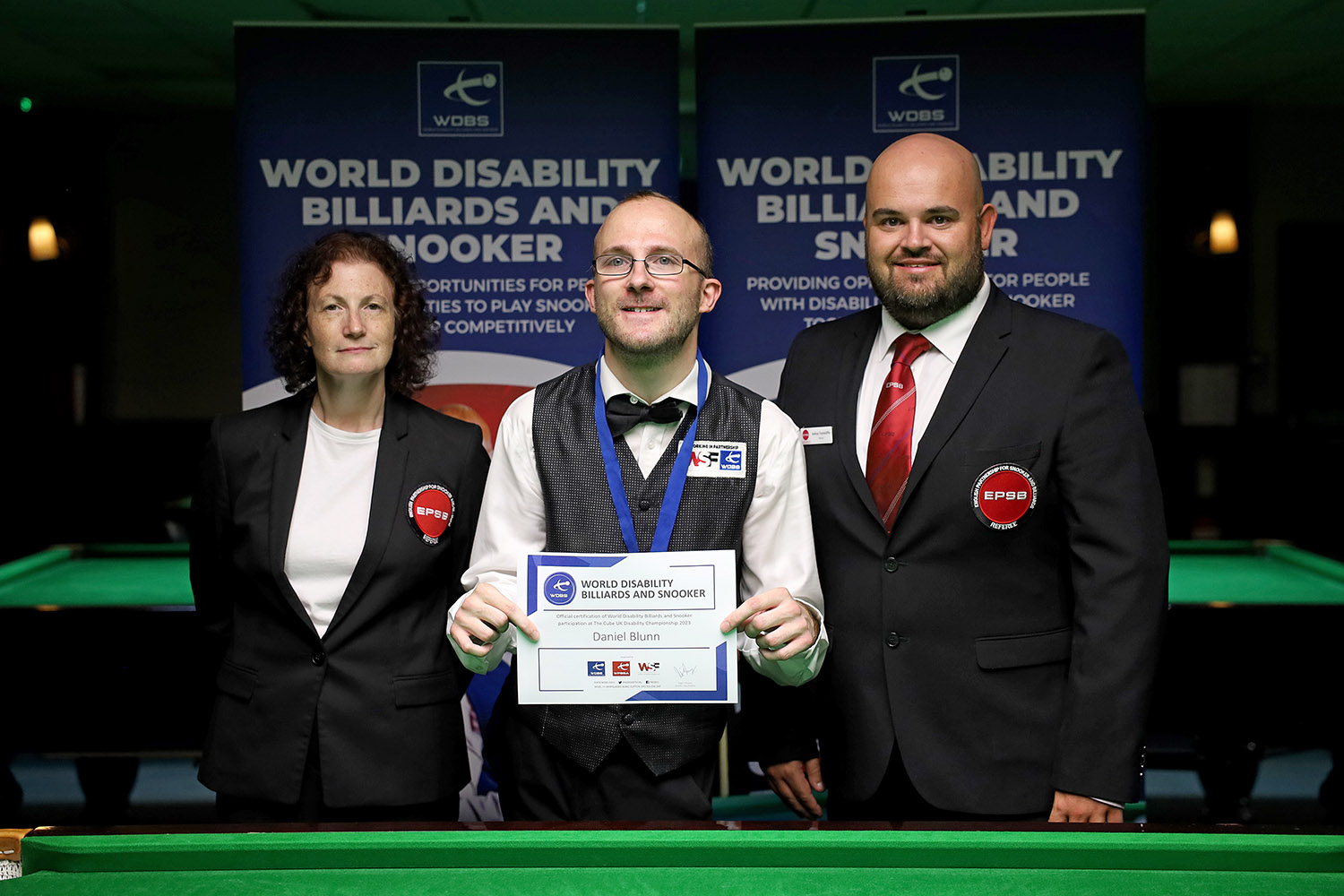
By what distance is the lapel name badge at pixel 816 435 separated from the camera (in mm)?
2277

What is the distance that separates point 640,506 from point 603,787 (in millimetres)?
516

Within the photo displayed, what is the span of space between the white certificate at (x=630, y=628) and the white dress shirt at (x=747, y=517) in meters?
0.15

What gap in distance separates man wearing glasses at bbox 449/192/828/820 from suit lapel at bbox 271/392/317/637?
385mm

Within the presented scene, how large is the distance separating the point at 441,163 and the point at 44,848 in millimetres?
2855

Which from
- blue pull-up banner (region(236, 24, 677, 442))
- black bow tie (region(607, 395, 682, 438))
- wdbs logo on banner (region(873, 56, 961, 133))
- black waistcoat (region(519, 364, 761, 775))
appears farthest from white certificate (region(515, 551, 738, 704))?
wdbs logo on banner (region(873, 56, 961, 133))

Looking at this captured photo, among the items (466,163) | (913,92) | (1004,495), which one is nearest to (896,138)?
(913,92)

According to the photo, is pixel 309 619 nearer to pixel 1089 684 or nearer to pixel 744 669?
pixel 744 669

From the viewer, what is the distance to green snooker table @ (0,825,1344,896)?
1.48m

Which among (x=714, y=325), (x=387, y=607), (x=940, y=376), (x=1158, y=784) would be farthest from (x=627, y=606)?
(x=1158, y=784)

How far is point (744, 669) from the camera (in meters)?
2.56

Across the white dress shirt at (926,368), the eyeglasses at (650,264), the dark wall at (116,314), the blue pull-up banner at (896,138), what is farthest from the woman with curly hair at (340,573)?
the dark wall at (116,314)

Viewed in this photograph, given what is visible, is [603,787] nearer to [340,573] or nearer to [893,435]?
[340,573]

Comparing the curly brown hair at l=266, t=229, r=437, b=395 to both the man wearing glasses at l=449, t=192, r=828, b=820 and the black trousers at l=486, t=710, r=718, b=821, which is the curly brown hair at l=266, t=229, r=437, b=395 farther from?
the black trousers at l=486, t=710, r=718, b=821

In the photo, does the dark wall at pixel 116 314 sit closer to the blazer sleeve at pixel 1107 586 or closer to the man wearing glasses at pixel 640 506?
the man wearing glasses at pixel 640 506
